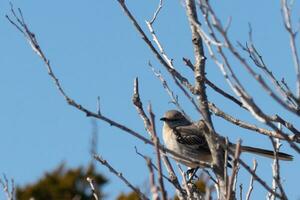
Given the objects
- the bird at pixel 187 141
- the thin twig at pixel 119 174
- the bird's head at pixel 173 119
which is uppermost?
the bird's head at pixel 173 119

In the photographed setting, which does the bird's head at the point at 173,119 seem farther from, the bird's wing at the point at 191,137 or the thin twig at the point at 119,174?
the thin twig at the point at 119,174

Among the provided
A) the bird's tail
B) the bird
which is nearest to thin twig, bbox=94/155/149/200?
the bird's tail

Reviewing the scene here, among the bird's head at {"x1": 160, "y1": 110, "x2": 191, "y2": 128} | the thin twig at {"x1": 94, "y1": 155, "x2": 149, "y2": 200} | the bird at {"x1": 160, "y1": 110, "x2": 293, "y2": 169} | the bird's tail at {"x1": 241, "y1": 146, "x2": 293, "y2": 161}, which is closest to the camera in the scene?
the thin twig at {"x1": 94, "y1": 155, "x2": 149, "y2": 200}

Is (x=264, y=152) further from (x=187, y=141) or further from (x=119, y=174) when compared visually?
(x=119, y=174)

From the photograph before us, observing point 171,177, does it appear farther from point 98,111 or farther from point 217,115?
point 98,111

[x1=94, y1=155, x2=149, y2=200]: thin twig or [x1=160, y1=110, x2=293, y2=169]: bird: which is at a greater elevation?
[x1=160, y1=110, x2=293, y2=169]: bird

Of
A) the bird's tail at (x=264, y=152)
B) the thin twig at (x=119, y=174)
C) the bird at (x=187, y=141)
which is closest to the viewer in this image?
the thin twig at (x=119, y=174)

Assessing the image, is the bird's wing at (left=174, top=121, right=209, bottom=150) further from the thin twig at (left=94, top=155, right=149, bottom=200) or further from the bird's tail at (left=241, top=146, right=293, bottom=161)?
the thin twig at (left=94, top=155, right=149, bottom=200)

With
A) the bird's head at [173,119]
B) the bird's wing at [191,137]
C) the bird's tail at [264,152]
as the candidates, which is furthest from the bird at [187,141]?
the bird's tail at [264,152]

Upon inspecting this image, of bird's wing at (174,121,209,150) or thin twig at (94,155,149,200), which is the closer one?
thin twig at (94,155,149,200)

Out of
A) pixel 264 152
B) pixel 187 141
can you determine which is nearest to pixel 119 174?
pixel 264 152

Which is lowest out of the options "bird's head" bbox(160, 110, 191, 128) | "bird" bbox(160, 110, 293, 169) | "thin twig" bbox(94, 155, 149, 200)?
"thin twig" bbox(94, 155, 149, 200)

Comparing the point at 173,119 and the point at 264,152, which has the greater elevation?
the point at 173,119

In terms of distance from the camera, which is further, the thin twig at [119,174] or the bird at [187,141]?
the bird at [187,141]
